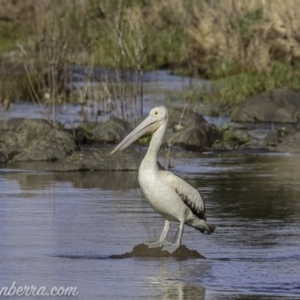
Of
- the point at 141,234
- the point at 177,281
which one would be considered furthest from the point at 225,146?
the point at 177,281

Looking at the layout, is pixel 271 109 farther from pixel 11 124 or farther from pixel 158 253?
pixel 158 253

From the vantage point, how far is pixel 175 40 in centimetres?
3466

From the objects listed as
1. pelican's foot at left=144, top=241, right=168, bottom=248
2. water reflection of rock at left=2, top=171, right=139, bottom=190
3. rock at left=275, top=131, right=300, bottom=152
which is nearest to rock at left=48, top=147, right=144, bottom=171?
water reflection of rock at left=2, top=171, right=139, bottom=190

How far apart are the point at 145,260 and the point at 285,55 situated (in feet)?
65.5

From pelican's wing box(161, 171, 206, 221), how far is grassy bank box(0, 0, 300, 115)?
1168 cm

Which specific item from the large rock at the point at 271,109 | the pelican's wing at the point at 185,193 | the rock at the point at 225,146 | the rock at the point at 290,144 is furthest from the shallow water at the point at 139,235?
the large rock at the point at 271,109

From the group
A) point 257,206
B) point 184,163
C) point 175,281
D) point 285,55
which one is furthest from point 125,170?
point 285,55

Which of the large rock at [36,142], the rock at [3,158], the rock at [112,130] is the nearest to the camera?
the rock at [3,158]

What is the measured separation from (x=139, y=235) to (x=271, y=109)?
43.2 ft

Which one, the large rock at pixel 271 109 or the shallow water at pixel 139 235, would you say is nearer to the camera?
the shallow water at pixel 139 235

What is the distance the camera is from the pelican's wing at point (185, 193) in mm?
10531

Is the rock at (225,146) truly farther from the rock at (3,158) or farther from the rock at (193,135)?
the rock at (3,158)

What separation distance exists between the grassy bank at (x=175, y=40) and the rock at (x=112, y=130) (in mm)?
2099

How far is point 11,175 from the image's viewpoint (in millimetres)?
16125
